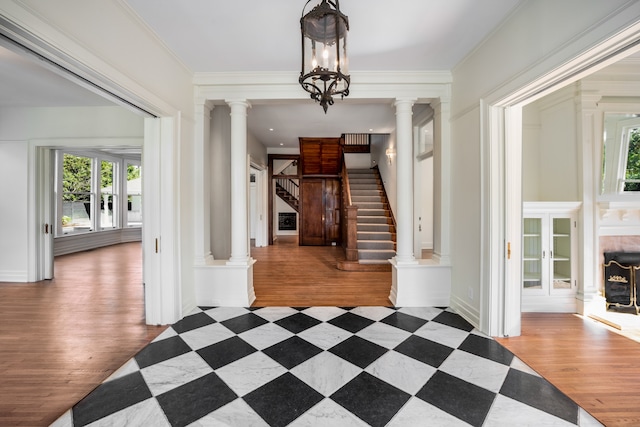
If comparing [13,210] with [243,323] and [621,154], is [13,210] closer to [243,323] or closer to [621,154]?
[243,323]

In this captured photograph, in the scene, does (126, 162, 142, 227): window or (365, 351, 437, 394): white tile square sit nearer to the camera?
(365, 351, 437, 394): white tile square

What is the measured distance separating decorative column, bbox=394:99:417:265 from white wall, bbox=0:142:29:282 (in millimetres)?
5965

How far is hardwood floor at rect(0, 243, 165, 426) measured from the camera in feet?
5.71

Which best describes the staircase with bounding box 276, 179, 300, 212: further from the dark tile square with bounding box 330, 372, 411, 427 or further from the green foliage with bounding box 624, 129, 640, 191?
the dark tile square with bounding box 330, 372, 411, 427

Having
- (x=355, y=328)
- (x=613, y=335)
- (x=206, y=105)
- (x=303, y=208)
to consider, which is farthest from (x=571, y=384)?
(x=303, y=208)

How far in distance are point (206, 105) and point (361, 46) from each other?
2010 millimetres

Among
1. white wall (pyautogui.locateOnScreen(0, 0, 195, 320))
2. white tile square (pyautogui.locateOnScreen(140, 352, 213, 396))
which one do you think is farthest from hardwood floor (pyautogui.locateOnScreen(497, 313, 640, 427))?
white wall (pyautogui.locateOnScreen(0, 0, 195, 320))

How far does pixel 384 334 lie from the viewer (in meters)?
2.56

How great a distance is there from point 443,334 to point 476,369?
55 centimetres

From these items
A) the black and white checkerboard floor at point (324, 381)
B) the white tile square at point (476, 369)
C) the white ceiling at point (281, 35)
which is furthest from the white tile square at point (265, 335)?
the white ceiling at point (281, 35)

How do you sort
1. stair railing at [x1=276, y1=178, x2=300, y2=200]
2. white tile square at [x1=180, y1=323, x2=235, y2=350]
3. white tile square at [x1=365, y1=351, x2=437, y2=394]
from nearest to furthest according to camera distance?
1. white tile square at [x1=365, y1=351, x2=437, y2=394]
2. white tile square at [x1=180, y1=323, x2=235, y2=350]
3. stair railing at [x1=276, y1=178, x2=300, y2=200]

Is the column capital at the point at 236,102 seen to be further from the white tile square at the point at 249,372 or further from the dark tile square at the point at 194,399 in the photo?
the dark tile square at the point at 194,399

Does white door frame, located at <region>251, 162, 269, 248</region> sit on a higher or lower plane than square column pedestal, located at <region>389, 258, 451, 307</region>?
higher

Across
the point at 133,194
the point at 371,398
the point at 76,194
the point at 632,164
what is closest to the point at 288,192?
the point at 133,194
